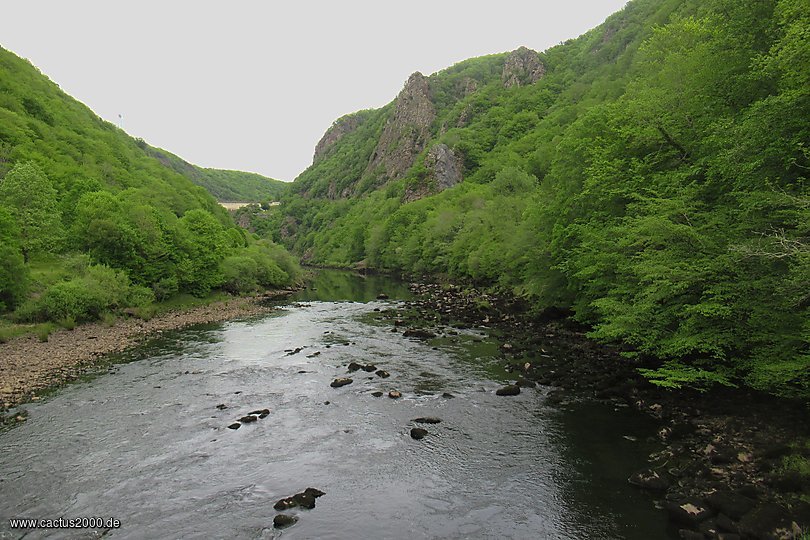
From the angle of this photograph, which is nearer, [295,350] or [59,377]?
[59,377]

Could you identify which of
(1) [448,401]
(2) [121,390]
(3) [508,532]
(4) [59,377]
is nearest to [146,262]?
(4) [59,377]

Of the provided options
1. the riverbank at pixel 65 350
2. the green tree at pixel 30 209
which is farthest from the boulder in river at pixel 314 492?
the green tree at pixel 30 209

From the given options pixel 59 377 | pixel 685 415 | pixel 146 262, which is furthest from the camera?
pixel 146 262

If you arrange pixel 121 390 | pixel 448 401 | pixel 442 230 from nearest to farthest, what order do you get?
pixel 448 401 < pixel 121 390 < pixel 442 230

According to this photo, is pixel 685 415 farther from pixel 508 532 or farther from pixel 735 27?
pixel 735 27

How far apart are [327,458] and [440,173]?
147168mm

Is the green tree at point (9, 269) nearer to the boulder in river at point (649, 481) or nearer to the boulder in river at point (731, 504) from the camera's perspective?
the boulder in river at point (649, 481)

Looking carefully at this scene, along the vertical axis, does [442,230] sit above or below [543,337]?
above

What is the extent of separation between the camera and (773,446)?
16.4 m

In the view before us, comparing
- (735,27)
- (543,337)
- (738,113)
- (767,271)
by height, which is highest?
(735,27)

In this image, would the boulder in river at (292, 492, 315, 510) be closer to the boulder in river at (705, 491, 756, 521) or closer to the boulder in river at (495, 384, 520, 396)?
the boulder in river at (705, 491, 756, 521)

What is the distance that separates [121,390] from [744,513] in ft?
96.1

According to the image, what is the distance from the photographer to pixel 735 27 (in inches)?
831

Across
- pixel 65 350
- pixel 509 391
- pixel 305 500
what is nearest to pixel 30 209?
pixel 65 350
